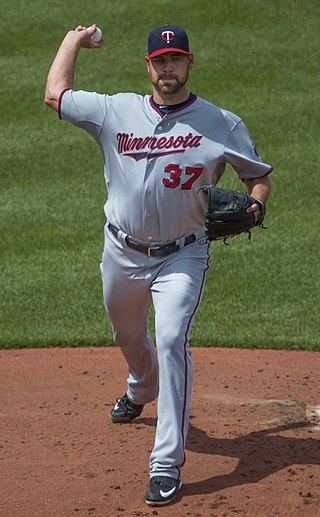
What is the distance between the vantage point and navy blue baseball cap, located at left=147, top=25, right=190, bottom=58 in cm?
504

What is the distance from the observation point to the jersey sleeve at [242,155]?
5.03 meters

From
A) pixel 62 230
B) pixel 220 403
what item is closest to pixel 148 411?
pixel 220 403

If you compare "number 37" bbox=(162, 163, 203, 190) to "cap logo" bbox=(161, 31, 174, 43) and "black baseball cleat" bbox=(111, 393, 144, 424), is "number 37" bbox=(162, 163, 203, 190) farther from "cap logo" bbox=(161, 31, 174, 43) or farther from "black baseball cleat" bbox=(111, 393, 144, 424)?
"black baseball cleat" bbox=(111, 393, 144, 424)

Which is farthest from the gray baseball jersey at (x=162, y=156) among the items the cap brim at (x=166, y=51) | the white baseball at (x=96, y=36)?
the white baseball at (x=96, y=36)

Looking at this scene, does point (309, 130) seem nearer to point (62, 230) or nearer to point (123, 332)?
point (62, 230)

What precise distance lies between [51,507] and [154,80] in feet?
6.97

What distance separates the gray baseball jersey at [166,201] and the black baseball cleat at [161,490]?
0.04 metres

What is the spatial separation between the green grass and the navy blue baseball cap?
300 cm

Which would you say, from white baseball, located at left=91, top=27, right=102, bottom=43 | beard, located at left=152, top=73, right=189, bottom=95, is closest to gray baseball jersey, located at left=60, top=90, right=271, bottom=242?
beard, located at left=152, top=73, right=189, bottom=95

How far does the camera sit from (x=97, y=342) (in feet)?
25.0

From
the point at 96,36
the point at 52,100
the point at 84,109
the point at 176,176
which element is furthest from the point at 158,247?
the point at 96,36

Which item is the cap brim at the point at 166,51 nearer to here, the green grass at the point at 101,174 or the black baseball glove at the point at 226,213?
the black baseball glove at the point at 226,213

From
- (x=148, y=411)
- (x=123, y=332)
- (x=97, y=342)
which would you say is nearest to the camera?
(x=123, y=332)

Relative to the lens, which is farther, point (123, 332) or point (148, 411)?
point (148, 411)
